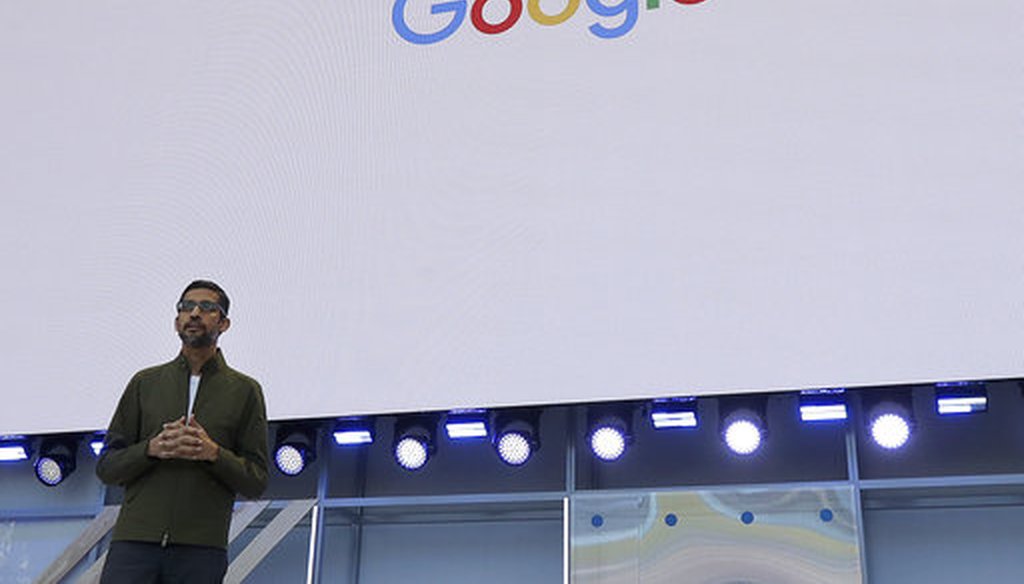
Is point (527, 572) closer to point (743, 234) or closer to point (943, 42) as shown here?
point (743, 234)

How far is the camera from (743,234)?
→ 158 inches

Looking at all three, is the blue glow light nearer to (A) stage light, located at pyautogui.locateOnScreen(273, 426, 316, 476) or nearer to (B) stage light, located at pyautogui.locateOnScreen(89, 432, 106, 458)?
(A) stage light, located at pyautogui.locateOnScreen(273, 426, 316, 476)

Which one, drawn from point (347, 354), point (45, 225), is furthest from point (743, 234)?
point (45, 225)

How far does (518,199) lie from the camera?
4285mm

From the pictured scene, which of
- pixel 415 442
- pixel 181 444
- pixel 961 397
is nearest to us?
pixel 181 444

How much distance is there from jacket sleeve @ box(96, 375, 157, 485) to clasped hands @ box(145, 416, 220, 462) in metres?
0.04

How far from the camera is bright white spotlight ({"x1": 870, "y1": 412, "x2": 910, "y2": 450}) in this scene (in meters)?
3.81

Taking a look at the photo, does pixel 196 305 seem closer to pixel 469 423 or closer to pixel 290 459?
pixel 469 423

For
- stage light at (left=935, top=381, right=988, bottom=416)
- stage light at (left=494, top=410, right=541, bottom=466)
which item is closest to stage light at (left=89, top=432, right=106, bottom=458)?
stage light at (left=494, top=410, right=541, bottom=466)

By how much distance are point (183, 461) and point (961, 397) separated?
8.60ft

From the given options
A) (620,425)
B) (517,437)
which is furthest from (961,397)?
(517,437)

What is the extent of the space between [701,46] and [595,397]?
139 centimetres

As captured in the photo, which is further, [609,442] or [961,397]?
[609,442]

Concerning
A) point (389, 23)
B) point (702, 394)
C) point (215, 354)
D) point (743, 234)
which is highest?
point (389, 23)
